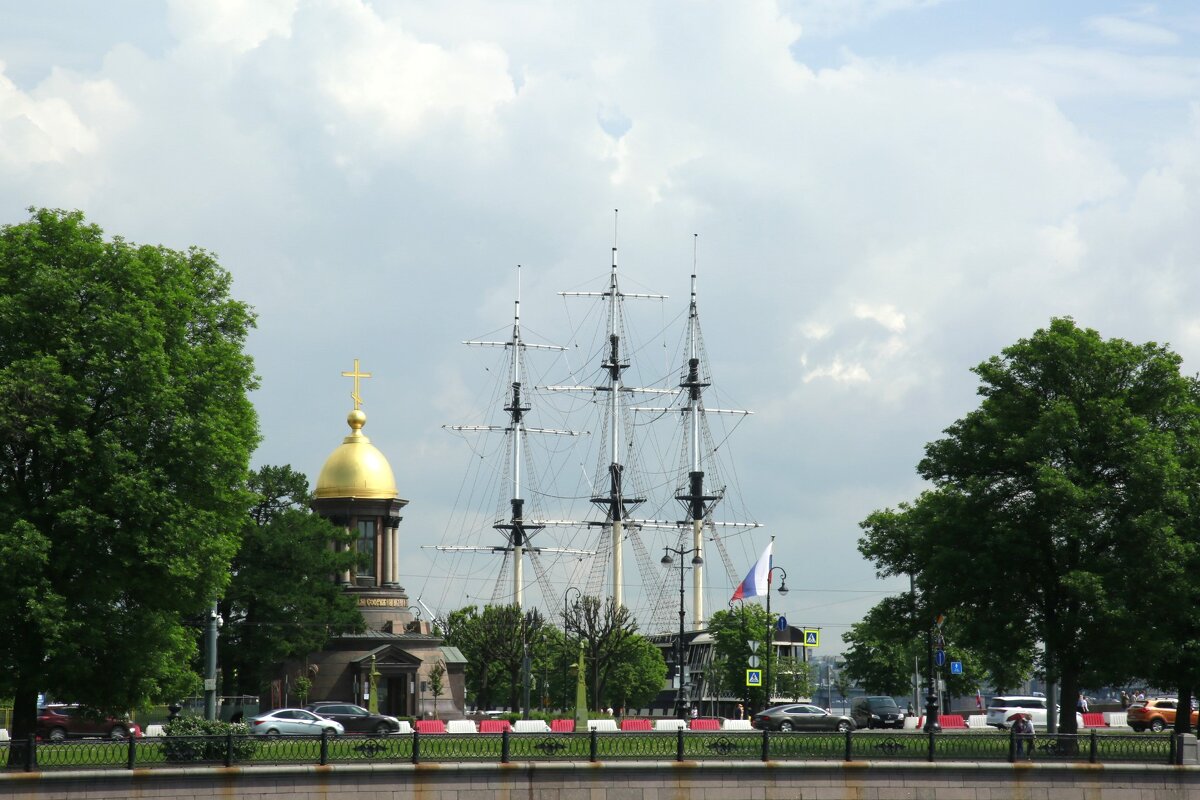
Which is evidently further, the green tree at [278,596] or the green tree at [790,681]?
the green tree at [790,681]

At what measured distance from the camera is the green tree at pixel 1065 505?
41938 millimetres

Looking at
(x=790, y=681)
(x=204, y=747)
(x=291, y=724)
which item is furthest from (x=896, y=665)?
(x=204, y=747)

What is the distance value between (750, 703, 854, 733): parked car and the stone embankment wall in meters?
23.4

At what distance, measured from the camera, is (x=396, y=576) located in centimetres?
9031

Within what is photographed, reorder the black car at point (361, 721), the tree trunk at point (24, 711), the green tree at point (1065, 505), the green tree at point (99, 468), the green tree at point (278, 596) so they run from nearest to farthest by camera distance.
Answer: the green tree at point (99, 468) < the tree trunk at point (24, 711) < the green tree at point (1065, 505) < the black car at point (361, 721) < the green tree at point (278, 596)

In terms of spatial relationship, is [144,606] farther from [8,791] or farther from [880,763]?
[880,763]

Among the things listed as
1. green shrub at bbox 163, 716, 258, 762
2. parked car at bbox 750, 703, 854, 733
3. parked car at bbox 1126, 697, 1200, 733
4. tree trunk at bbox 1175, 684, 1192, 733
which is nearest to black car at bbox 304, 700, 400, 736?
parked car at bbox 750, 703, 854, 733

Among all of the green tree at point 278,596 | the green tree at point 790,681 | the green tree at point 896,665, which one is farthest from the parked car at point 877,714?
the green tree at point 790,681

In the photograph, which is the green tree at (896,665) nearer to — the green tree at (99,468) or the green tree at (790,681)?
the green tree at (790,681)

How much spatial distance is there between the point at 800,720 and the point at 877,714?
1039 centimetres

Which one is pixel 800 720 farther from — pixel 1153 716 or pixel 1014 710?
pixel 1153 716

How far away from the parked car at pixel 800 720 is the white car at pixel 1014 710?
8.91 meters

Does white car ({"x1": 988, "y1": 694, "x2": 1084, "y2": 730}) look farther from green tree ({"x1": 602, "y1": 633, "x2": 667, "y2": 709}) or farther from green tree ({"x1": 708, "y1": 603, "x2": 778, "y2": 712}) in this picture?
green tree ({"x1": 602, "y1": 633, "x2": 667, "y2": 709})

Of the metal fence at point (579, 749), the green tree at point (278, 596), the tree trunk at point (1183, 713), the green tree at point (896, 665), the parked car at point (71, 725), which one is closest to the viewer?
the metal fence at point (579, 749)
